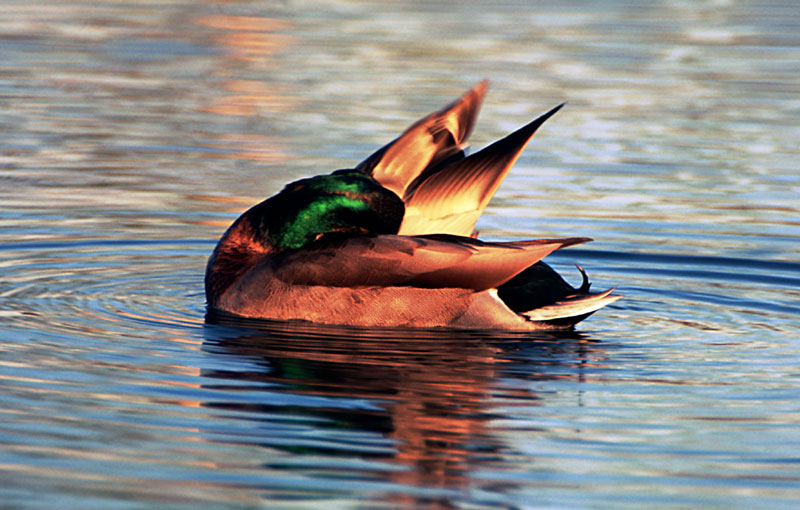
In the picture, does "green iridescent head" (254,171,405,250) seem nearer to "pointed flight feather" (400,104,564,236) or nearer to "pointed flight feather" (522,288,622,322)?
"pointed flight feather" (400,104,564,236)

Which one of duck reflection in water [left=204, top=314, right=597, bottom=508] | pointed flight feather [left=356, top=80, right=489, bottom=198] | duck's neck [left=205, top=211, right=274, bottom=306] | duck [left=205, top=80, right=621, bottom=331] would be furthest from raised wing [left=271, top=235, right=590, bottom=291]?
pointed flight feather [left=356, top=80, right=489, bottom=198]

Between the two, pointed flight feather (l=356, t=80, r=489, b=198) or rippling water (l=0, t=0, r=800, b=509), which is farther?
pointed flight feather (l=356, t=80, r=489, b=198)

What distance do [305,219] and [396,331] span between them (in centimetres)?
89

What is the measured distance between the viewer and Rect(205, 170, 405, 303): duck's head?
793 cm

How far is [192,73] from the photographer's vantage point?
17.5 meters

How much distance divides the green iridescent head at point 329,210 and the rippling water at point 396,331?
0.65 metres

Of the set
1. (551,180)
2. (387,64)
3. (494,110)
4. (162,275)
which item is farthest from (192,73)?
(162,275)

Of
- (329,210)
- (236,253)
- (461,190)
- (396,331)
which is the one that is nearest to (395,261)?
(396,331)

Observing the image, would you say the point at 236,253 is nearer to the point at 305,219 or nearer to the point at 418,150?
the point at 305,219

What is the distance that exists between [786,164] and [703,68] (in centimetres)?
561

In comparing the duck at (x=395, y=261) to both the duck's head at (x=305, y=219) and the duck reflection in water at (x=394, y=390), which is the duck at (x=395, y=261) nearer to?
the duck's head at (x=305, y=219)

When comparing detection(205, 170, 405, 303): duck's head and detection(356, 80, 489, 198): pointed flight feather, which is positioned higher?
detection(356, 80, 489, 198): pointed flight feather

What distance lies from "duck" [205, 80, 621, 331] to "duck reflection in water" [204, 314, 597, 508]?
0.36 ft

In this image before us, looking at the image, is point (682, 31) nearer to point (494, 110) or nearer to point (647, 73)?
point (647, 73)
